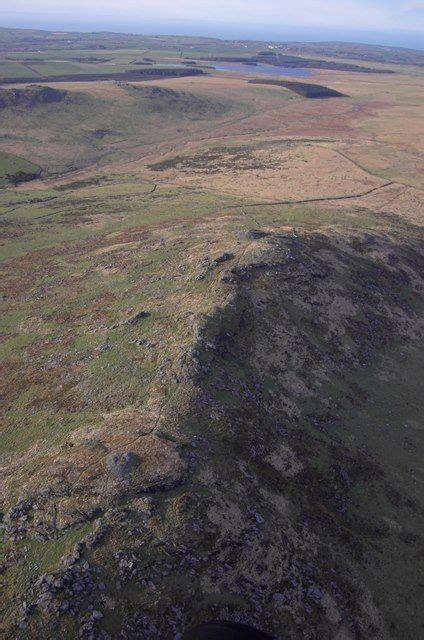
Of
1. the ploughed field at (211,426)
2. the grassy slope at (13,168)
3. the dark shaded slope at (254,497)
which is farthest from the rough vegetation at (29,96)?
the dark shaded slope at (254,497)

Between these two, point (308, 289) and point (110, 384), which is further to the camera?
point (308, 289)

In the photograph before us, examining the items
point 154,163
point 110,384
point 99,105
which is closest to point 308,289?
point 110,384

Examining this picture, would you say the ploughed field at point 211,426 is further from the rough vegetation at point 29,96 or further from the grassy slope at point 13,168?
the rough vegetation at point 29,96

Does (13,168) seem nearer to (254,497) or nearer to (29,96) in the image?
(29,96)

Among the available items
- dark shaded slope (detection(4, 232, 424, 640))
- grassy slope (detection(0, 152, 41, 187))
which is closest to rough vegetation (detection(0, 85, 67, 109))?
grassy slope (detection(0, 152, 41, 187))

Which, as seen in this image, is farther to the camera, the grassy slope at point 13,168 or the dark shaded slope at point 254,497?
the grassy slope at point 13,168

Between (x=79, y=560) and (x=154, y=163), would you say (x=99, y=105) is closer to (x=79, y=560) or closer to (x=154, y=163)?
(x=154, y=163)

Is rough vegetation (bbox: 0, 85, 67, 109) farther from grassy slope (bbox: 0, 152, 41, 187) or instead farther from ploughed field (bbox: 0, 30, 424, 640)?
ploughed field (bbox: 0, 30, 424, 640)

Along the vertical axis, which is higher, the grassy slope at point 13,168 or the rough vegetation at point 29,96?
the rough vegetation at point 29,96

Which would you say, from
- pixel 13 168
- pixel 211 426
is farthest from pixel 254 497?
pixel 13 168
